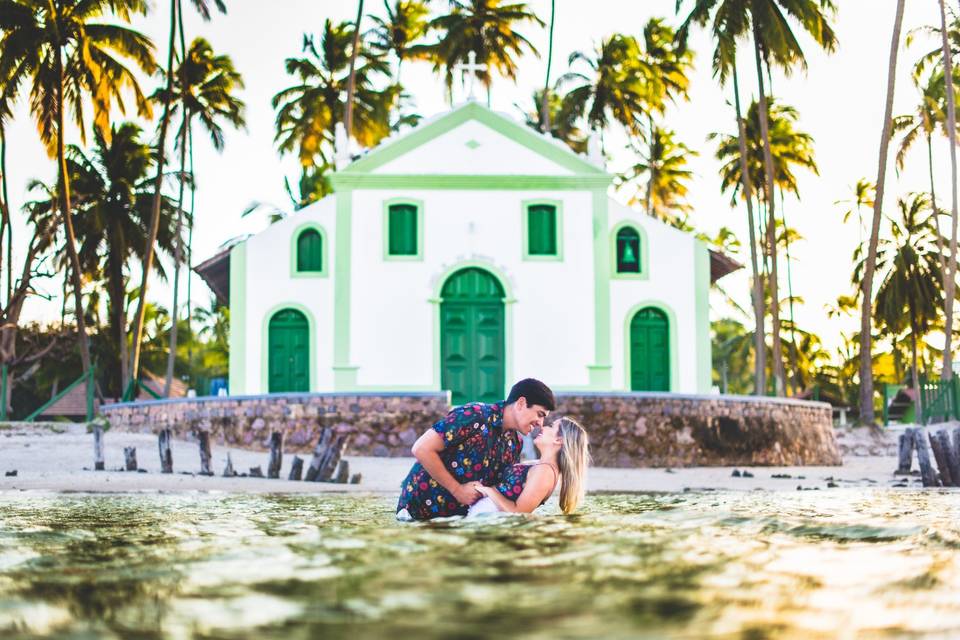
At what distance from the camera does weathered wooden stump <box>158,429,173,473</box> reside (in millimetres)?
15000

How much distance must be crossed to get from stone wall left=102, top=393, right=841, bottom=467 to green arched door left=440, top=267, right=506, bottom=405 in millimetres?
4299

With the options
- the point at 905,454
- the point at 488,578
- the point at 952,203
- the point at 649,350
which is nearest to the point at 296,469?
the point at 905,454

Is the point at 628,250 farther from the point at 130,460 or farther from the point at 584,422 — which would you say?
the point at 130,460

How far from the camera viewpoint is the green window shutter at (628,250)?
81.4ft

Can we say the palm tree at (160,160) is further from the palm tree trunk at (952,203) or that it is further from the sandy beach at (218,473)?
the palm tree trunk at (952,203)

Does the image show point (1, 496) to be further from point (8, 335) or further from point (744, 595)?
point (8, 335)

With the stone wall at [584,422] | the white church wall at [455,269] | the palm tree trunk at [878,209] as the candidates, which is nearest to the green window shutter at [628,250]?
the white church wall at [455,269]

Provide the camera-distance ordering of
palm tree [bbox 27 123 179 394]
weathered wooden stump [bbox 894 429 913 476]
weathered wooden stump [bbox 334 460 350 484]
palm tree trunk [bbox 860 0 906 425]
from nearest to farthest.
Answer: weathered wooden stump [bbox 334 460 350 484] → weathered wooden stump [bbox 894 429 913 476] → palm tree trunk [bbox 860 0 906 425] → palm tree [bbox 27 123 179 394]

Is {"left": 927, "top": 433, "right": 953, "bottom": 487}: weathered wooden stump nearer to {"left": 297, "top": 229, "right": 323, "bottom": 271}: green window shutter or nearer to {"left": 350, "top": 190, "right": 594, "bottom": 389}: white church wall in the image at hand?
{"left": 350, "top": 190, "right": 594, "bottom": 389}: white church wall

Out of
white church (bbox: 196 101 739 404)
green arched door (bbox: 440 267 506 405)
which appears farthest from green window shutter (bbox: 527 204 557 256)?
green arched door (bbox: 440 267 506 405)

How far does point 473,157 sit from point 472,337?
12.6ft

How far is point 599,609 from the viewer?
127 inches

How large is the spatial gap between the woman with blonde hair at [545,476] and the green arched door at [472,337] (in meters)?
16.7

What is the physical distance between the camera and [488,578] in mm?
3912
